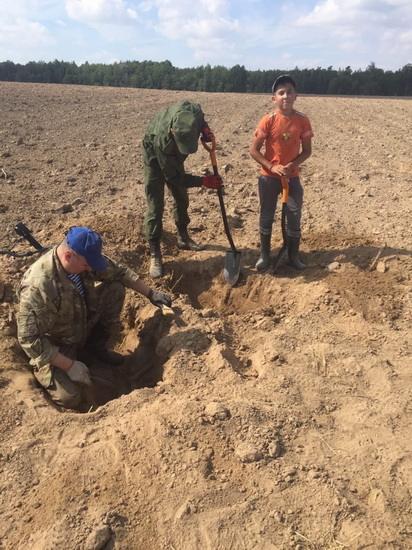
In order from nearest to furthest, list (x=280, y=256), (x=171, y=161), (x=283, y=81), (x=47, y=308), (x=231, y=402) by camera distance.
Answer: (x=231, y=402) < (x=47, y=308) < (x=283, y=81) < (x=171, y=161) < (x=280, y=256)

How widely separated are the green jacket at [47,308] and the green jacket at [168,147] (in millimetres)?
1469

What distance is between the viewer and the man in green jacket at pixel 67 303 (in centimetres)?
320

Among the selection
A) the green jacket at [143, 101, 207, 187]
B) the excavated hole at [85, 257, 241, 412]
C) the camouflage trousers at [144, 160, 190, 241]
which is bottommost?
the excavated hole at [85, 257, 241, 412]

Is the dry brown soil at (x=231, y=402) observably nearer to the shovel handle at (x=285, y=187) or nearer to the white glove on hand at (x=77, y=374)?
the white glove on hand at (x=77, y=374)

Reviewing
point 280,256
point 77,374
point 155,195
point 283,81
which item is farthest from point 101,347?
point 283,81

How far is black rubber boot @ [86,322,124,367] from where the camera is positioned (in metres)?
4.12

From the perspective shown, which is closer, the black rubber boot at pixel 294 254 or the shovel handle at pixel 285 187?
the shovel handle at pixel 285 187

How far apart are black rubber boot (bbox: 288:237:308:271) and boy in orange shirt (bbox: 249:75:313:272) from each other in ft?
0.18

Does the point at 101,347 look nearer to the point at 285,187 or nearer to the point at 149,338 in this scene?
the point at 149,338

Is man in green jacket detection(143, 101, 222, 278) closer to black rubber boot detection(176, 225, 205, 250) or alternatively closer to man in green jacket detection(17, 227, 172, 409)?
black rubber boot detection(176, 225, 205, 250)

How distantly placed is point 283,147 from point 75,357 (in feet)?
8.96

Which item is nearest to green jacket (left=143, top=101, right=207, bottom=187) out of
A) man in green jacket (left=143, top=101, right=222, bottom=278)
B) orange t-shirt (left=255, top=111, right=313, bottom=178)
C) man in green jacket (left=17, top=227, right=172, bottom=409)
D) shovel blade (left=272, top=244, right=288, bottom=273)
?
man in green jacket (left=143, top=101, right=222, bottom=278)

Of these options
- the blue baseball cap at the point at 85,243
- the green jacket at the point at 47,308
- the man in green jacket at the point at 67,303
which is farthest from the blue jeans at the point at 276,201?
the blue baseball cap at the point at 85,243

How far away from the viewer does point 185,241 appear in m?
5.43
